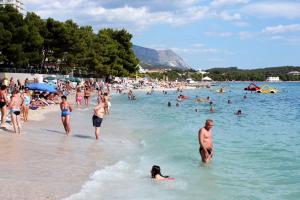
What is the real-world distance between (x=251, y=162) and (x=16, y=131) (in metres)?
7.86

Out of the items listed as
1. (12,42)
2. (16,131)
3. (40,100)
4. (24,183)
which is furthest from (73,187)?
(12,42)

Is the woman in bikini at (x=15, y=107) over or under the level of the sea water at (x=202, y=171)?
over

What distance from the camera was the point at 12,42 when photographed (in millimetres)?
49344

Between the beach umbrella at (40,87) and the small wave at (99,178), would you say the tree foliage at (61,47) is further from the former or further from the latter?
the small wave at (99,178)

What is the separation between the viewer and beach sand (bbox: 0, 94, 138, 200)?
851 centimetres

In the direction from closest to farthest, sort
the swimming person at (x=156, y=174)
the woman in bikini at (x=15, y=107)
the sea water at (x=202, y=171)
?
1. the sea water at (x=202, y=171)
2. the swimming person at (x=156, y=174)
3. the woman in bikini at (x=15, y=107)

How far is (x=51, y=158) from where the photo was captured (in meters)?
11.5

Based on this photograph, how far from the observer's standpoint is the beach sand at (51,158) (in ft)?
27.9

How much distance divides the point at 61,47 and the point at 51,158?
52.7 metres

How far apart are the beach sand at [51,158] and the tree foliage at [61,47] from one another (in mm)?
32908

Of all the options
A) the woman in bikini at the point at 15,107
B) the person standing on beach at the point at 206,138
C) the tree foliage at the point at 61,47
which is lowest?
the person standing on beach at the point at 206,138

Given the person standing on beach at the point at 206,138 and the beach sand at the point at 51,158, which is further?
the person standing on beach at the point at 206,138

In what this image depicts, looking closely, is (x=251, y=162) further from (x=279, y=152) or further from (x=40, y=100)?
(x=40, y=100)

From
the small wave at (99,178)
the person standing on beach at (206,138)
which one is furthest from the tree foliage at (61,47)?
the person standing on beach at (206,138)
